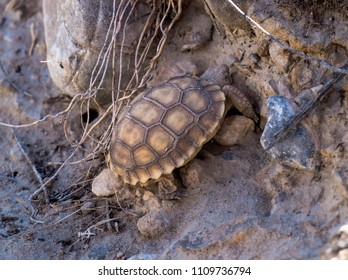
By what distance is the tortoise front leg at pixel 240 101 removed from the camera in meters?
3.32

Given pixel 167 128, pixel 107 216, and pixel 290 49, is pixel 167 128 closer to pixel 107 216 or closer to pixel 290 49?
pixel 107 216

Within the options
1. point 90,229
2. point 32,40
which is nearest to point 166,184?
point 90,229

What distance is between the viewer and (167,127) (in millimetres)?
3184

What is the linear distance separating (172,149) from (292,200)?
797mm

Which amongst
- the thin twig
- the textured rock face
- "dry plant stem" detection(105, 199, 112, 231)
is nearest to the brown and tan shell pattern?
"dry plant stem" detection(105, 199, 112, 231)

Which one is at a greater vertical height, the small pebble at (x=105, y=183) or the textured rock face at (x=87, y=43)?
the textured rock face at (x=87, y=43)

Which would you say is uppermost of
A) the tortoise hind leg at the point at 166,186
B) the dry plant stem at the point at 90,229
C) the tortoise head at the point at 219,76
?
the tortoise head at the point at 219,76

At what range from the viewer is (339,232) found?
243cm

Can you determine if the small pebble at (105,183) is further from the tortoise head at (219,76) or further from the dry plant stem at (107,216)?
the tortoise head at (219,76)

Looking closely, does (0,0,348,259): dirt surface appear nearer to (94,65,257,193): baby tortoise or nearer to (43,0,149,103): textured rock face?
(94,65,257,193): baby tortoise

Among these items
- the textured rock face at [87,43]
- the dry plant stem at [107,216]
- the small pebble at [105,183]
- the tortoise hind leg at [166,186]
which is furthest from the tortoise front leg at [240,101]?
the dry plant stem at [107,216]

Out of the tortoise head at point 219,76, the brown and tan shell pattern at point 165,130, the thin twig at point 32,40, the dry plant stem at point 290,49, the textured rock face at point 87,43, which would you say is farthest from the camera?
the thin twig at point 32,40

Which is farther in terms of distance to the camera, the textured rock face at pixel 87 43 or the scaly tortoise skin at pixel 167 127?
the textured rock face at pixel 87 43

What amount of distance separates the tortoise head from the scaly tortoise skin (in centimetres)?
7
